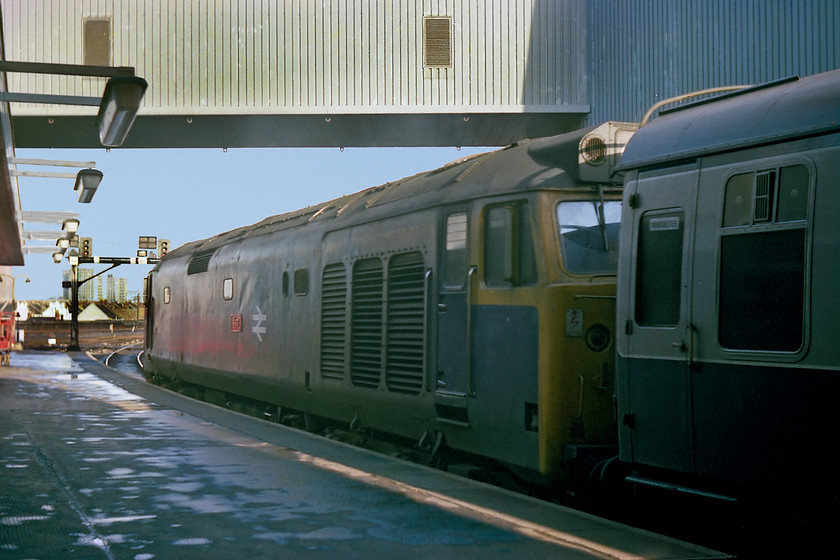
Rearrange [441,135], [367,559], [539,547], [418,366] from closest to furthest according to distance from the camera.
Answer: [367,559] < [539,547] < [418,366] < [441,135]

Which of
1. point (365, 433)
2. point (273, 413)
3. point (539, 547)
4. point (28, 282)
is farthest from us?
point (28, 282)

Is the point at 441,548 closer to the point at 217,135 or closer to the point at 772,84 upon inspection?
the point at 772,84

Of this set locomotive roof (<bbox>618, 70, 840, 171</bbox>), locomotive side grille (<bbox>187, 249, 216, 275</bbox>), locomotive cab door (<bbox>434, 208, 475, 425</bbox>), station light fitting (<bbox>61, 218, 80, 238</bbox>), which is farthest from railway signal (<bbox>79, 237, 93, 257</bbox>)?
locomotive roof (<bbox>618, 70, 840, 171</bbox>)

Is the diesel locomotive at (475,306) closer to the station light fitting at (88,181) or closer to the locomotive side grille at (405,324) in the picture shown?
the locomotive side grille at (405,324)

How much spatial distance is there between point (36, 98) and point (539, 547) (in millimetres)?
6732

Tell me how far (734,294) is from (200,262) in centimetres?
1393

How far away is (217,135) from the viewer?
1003 inches

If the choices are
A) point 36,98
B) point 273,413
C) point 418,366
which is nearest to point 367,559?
point 418,366

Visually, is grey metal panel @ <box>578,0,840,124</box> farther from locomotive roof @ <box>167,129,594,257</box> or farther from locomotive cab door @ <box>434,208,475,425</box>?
locomotive cab door @ <box>434,208,475,425</box>

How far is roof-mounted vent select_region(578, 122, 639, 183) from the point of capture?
7.93 metres

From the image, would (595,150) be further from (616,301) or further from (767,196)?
(767,196)

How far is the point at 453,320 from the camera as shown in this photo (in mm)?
8625

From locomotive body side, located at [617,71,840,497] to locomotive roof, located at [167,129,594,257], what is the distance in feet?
3.72

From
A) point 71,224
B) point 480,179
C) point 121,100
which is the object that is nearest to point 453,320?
point 480,179
